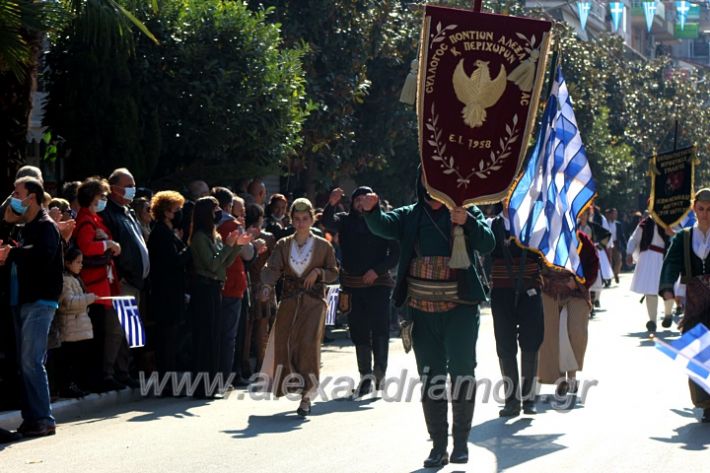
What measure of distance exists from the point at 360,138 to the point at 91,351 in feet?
46.9

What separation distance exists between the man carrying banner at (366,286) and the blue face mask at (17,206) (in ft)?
12.4

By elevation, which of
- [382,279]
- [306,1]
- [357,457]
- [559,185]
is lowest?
[357,457]

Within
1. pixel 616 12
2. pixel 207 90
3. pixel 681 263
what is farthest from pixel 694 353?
pixel 616 12

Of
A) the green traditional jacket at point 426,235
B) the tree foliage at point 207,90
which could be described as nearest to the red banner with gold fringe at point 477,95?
the green traditional jacket at point 426,235

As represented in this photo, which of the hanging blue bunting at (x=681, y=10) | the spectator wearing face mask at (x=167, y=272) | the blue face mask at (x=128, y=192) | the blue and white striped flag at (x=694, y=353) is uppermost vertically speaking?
the hanging blue bunting at (x=681, y=10)

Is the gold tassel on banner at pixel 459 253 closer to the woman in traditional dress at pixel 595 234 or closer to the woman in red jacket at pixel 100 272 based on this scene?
the woman in traditional dress at pixel 595 234

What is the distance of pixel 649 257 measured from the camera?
20.3 meters

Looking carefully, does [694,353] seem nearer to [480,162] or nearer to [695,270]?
[695,270]

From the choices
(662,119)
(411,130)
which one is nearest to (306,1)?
(411,130)

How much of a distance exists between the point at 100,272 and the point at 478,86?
4434mm

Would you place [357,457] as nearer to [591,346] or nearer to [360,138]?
[591,346]

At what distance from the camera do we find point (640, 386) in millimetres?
12883

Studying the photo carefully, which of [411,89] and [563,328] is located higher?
[411,89]

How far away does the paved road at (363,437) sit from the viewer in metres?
8.88
